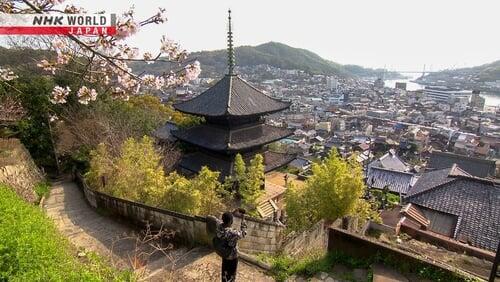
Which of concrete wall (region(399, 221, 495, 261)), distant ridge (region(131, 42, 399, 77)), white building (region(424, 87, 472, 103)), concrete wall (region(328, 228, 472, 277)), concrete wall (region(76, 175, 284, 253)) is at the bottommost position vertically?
white building (region(424, 87, 472, 103))

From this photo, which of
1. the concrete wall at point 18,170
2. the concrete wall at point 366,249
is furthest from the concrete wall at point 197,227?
the concrete wall at point 18,170

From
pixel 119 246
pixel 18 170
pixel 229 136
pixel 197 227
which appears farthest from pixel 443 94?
pixel 119 246

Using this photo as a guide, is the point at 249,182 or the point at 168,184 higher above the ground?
the point at 168,184

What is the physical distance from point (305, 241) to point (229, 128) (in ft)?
20.0

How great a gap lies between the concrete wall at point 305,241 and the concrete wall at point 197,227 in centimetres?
40

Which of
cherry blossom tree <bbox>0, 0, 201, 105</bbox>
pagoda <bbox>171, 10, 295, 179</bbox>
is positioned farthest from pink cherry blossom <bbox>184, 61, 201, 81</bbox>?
pagoda <bbox>171, 10, 295, 179</bbox>

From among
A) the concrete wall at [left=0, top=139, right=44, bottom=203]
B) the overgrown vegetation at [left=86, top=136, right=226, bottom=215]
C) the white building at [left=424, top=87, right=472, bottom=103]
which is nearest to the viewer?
the overgrown vegetation at [left=86, top=136, right=226, bottom=215]

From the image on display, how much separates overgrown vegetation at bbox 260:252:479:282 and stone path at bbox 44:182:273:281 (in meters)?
0.42

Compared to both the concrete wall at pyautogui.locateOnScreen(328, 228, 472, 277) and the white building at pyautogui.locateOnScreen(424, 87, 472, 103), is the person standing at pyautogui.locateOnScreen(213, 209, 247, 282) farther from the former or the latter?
the white building at pyautogui.locateOnScreen(424, 87, 472, 103)

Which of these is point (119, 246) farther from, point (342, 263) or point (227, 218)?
point (342, 263)

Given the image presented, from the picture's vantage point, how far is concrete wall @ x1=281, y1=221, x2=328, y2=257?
880 centimetres

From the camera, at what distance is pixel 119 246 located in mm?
8945

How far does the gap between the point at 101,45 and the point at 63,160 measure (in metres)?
19.3

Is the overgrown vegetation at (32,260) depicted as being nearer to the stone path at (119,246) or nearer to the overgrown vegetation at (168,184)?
the stone path at (119,246)
